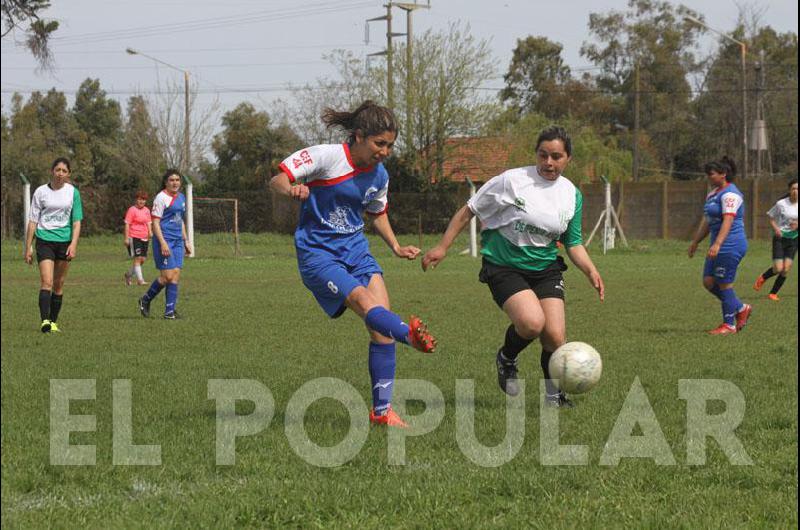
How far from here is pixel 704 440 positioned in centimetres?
558

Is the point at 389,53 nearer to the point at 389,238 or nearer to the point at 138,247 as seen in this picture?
the point at 138,247

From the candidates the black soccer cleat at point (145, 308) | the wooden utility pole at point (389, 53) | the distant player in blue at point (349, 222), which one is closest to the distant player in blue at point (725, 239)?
the distant player in blue at point (349, 222)

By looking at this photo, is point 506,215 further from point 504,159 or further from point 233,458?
point 504,159

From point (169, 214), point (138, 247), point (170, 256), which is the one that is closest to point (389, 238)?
point (170, 256)

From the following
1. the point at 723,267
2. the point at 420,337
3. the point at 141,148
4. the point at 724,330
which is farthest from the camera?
the point at 141,148

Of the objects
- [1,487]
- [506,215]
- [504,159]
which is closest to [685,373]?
[506,215]

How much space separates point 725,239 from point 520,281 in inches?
203

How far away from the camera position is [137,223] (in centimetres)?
2072

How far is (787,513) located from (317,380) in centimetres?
406

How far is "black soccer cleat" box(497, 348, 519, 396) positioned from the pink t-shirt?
14808 mm

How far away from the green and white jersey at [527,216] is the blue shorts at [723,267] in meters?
4.93

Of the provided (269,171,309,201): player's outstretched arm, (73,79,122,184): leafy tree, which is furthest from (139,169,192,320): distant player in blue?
(73,79,122,184): leafy tree

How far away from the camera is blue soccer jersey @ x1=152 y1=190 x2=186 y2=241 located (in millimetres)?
13328

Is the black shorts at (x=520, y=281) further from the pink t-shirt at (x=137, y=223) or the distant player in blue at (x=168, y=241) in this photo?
the pink t-shirt at (x=137, y=223)
